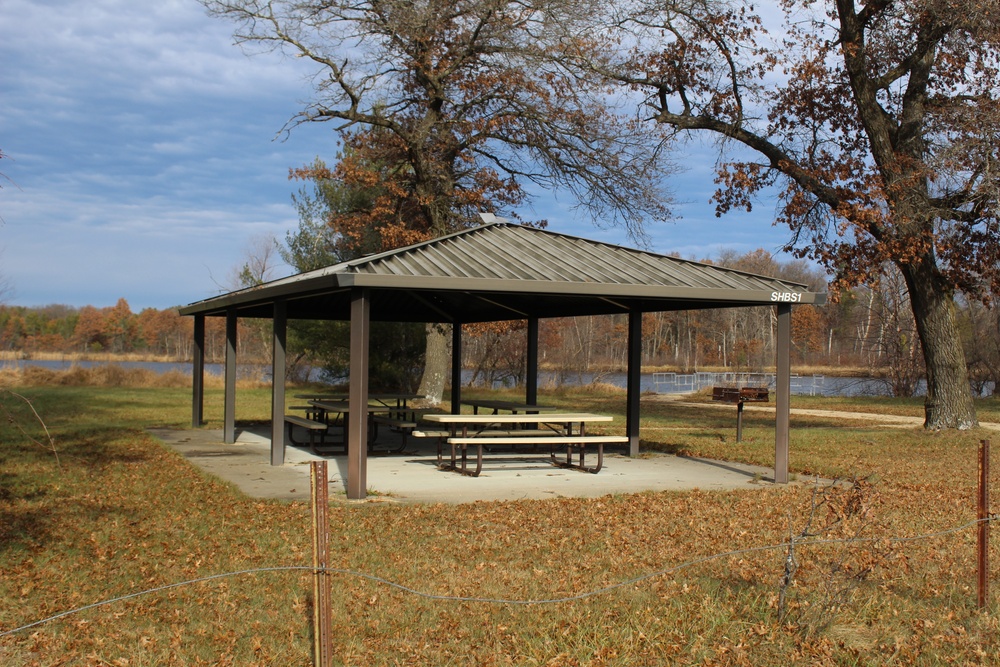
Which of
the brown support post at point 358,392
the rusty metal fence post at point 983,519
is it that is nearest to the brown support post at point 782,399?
the brown support post at point 358,392

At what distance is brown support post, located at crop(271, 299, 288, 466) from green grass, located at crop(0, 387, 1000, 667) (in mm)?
1303

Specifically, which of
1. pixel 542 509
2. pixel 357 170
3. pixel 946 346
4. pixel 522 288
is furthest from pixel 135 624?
pixel 357 170

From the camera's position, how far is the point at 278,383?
11297mm

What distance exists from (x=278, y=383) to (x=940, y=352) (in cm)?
1291

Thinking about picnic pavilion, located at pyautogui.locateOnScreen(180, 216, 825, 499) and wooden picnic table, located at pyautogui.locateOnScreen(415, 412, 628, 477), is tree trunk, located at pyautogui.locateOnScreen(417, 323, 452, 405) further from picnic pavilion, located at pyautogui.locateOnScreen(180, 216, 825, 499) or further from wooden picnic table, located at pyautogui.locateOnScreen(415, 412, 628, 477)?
wooden picnic table, located at pyautogui.locateOnScreen(415, 412, 628, 477)

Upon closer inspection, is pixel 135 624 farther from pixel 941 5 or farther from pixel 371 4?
pixel 371 4

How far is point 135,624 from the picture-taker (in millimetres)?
5051

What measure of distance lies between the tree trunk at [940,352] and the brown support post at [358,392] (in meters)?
12.8

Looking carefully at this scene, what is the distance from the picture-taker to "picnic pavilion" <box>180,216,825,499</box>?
8977mm

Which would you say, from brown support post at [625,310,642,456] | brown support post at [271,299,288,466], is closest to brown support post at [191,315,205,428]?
brown support post at [271,299,288,466]

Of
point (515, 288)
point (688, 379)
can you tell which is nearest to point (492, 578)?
point (515, 288)

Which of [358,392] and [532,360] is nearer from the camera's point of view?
[358,392]

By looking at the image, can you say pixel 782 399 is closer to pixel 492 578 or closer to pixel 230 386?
pixel 492 578

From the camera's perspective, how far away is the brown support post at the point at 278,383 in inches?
445
